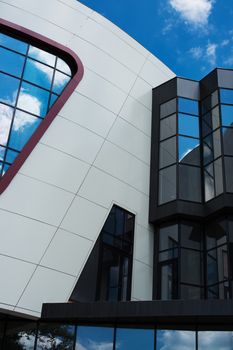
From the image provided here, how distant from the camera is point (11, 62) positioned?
68.3 ft

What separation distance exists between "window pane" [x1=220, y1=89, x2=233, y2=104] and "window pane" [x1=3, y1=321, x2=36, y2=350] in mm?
12985

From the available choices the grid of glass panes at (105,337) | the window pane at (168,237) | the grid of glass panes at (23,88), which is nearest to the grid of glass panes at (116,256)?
the window pane at (168,237)

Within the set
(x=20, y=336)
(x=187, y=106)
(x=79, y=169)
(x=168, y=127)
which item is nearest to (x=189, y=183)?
(x=168, y=127)

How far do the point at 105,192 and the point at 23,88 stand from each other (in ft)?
18.6

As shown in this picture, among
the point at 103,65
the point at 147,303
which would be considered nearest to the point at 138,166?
the point at 103,65

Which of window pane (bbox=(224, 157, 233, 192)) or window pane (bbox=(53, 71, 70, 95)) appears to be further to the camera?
window pane (bbox=(53, 71, 70, 95))

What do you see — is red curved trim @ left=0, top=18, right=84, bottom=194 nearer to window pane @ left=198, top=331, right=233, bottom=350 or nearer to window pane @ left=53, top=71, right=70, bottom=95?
window pane @ left=53, top=71, right=70, bottom=95

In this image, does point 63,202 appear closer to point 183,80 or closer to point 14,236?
point 14,236

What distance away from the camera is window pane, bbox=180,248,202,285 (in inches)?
765

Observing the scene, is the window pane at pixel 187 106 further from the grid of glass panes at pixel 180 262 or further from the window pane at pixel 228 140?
the grid of glass panes at pixel 180 262

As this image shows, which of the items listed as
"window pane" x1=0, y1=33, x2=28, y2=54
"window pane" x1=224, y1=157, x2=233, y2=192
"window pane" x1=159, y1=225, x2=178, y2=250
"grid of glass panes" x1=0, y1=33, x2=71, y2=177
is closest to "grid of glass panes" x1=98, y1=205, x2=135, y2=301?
"window pane" x1=159, y1=225, x2=178, y2=250

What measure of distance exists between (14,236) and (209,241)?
8171mm

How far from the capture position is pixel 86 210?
19.4 metres

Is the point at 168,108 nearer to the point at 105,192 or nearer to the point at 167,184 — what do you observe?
the point at 167,184
